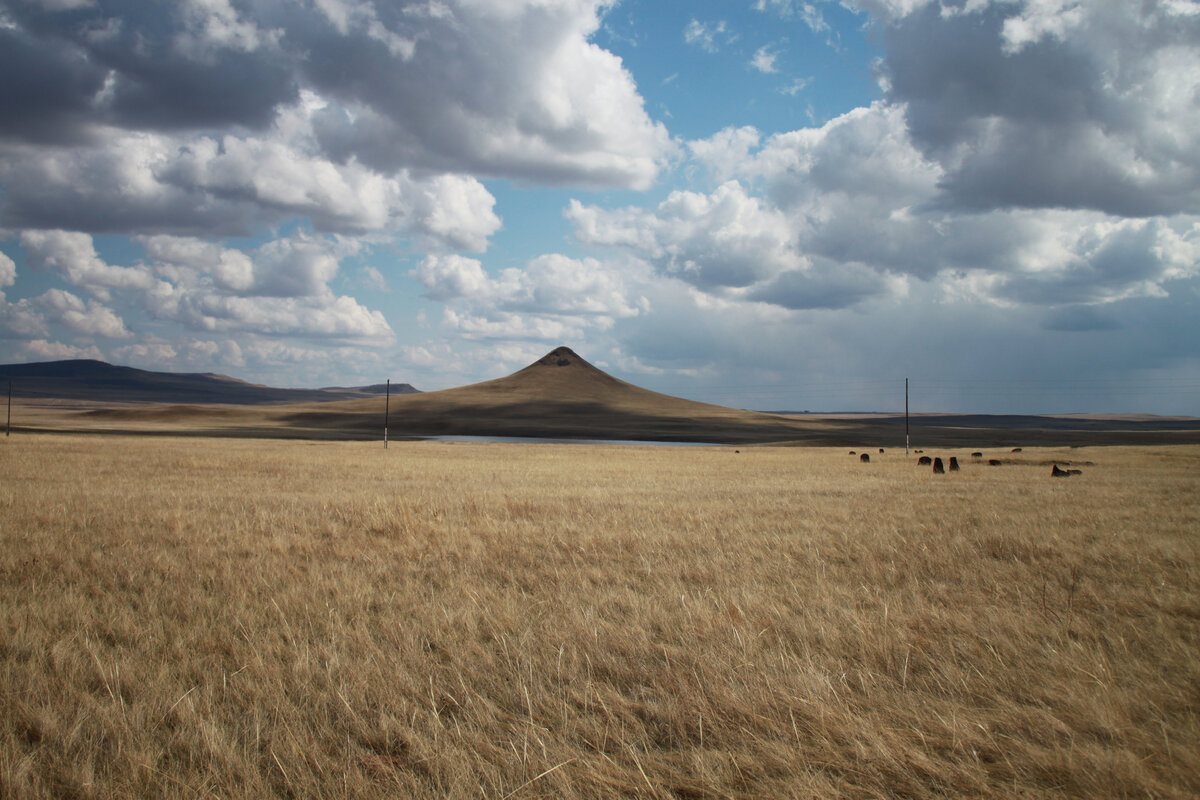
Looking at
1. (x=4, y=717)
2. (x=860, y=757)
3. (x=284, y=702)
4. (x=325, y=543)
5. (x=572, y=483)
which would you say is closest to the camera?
(x=860, y=757)

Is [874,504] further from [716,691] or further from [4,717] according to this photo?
[4,717]

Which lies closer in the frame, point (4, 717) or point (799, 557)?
point (4, 717)

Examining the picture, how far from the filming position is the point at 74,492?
1653 centimetres

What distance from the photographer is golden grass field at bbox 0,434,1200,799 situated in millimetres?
3600

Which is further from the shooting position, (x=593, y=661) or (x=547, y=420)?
(x=547, y=420)

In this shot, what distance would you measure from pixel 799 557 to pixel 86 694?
28.1ft

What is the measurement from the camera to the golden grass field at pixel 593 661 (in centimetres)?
360

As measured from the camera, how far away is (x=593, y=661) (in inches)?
207

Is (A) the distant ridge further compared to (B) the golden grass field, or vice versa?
(A) the distant ridge

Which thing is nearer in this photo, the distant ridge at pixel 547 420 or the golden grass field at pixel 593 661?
the golden grass field at pixel 593 661

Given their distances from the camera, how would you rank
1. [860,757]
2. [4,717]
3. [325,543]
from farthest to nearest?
[325,543] → [4,717] → [860,757]

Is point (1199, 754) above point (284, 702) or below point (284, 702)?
above

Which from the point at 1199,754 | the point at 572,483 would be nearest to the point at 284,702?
the point at 1199,754

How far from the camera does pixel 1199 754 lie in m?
3.48
